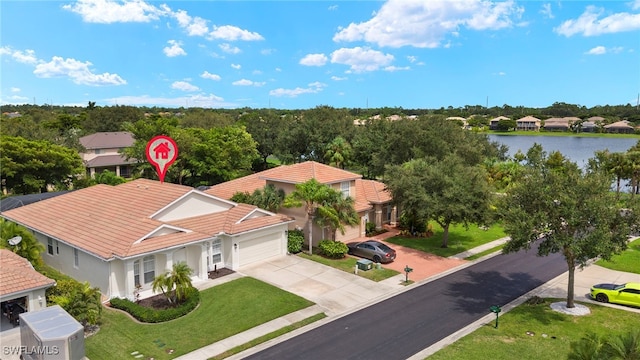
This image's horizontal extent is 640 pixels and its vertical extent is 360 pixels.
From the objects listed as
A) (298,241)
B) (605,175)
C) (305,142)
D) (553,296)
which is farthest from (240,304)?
(305,142)

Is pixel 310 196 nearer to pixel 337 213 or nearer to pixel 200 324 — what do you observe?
pixel 337 213

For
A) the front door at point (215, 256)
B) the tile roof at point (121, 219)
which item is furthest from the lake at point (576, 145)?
the tile roof at point (121, 219)

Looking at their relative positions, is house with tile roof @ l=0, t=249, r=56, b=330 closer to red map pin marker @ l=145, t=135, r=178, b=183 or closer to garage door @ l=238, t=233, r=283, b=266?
garage door @ l=238, t=233, r=283, b=266

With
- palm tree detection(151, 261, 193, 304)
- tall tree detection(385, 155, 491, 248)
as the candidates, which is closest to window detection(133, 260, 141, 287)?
palm tree detection(151, 261, 193, 304)

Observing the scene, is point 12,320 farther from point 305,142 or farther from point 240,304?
point 305,142

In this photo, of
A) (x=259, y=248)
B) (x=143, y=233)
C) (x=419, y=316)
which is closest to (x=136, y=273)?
(x=143, y=233)

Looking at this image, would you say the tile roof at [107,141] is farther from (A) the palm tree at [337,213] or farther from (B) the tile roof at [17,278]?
(A) the palm tree at [337,213]
